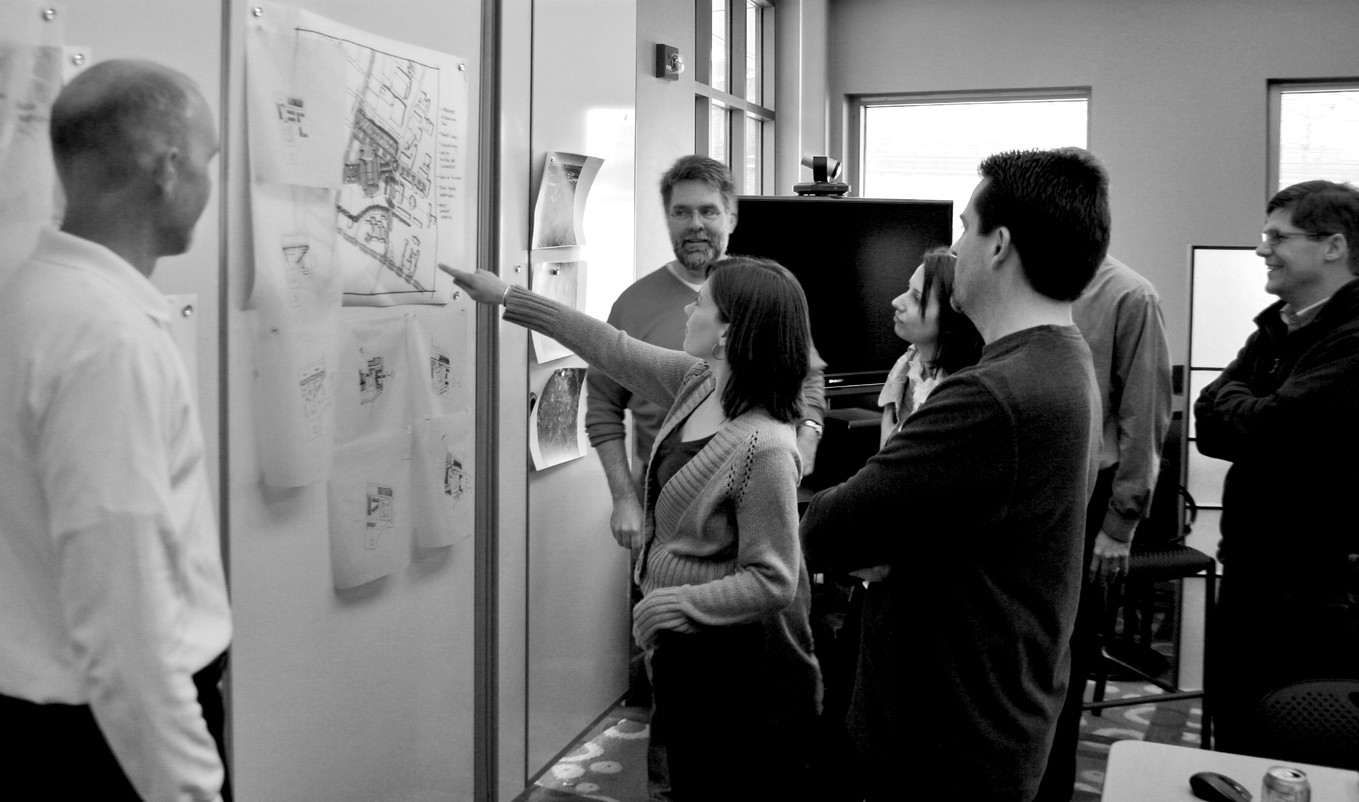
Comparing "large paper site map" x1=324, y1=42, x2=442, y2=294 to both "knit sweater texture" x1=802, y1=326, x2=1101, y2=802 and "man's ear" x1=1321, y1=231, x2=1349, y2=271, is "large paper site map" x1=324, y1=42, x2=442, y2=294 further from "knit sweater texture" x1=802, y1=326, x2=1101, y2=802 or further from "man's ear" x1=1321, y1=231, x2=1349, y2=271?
"man's ear" x1=1321, y1=231, x2=1349, y2=271

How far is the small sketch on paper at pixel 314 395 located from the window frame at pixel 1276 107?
17.1ft

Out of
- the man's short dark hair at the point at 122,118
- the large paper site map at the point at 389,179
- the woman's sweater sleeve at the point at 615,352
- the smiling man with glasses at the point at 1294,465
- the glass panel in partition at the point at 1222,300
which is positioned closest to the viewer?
Result: the man's short dark hair at the point at 122,118

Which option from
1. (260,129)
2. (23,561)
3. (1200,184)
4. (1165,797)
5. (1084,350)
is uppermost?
(1200,184)

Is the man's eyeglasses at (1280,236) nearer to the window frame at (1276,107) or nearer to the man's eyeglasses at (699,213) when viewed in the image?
the man's eyeglasses at (699,213)

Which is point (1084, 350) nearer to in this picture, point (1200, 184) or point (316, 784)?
point (316, 784)

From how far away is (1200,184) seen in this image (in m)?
5.93

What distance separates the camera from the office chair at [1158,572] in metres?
3.66

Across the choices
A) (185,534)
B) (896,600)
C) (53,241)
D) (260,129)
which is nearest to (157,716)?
(185,534)

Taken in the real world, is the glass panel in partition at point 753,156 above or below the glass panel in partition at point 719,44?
below

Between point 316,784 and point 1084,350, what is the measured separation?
154 cm

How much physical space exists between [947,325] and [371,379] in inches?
50.0

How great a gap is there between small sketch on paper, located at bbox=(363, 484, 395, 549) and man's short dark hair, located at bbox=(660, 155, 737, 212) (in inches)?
48.9

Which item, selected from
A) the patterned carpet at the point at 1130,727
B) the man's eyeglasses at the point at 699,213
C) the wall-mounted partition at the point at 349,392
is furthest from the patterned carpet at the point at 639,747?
the man's eyeglasses at the point at 699,213

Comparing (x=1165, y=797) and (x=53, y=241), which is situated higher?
(x=53, y=241)
